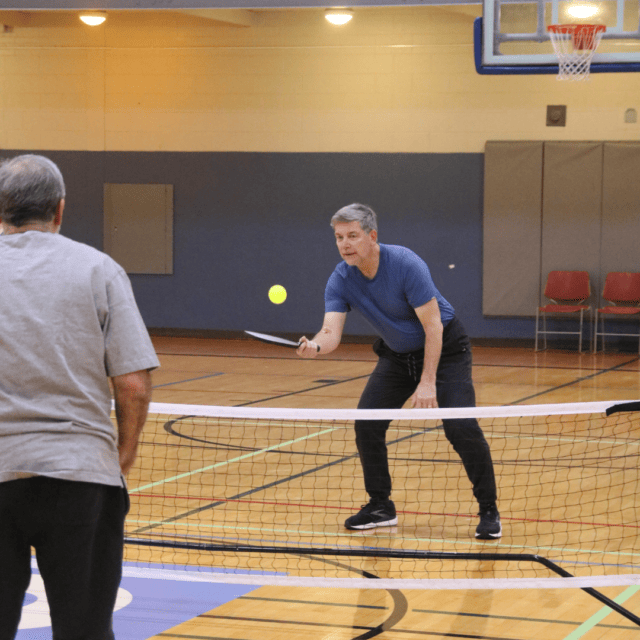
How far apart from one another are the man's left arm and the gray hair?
2.70 m

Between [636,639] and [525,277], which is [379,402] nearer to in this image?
[636,639]

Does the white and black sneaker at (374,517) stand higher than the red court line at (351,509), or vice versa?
the white and black sneaker at (374,517)

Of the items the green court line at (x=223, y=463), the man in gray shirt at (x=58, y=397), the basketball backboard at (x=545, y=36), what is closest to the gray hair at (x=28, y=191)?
the man in gray shirt at (x=58, y=397)

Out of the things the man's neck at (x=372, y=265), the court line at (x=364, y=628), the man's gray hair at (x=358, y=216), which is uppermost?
the man's gray hair at (x=358, y=216)

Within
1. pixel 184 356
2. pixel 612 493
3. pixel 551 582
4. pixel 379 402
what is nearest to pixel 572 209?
pixel 184 356

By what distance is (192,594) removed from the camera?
12.9 ft

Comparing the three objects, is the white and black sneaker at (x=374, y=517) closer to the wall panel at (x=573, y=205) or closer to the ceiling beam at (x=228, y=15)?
the wall panel at (x=573, y=205)

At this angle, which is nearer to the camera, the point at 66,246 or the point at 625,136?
the point at 66,246

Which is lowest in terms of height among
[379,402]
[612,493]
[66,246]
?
[612,493]

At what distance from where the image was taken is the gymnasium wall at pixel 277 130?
1455cm

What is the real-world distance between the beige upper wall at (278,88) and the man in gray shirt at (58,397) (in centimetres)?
1234

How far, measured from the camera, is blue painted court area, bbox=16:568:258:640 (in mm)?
3518

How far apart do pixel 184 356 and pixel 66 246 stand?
11203 mm

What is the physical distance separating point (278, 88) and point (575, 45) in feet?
25.1
